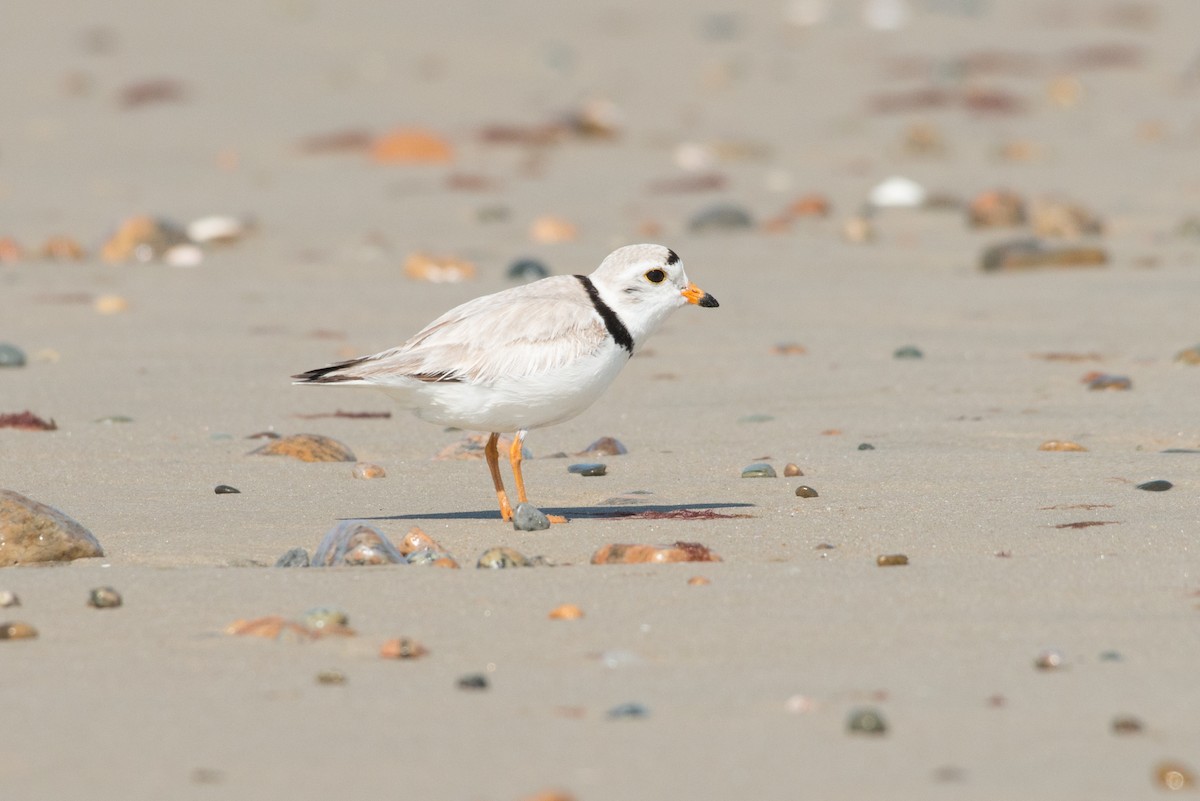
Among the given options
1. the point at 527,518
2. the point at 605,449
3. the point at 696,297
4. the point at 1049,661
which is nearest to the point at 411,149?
the point at 605,449

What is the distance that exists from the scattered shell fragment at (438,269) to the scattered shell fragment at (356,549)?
18.4ft

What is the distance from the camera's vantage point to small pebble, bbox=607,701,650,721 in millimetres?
3592

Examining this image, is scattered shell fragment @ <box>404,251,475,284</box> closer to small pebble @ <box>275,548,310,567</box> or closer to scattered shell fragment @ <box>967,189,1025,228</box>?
scattered shell fragment @ <box>967,189,1025,228</box>

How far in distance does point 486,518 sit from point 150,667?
1859mm

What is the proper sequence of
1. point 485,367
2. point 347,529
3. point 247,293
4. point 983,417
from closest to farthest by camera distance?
1. point 347,529
2. point 485,367
3. point 983,417
4. point 247,293

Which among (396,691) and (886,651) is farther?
(886,651)

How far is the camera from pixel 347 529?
5.00 metres

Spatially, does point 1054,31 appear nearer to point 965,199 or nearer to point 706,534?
point 965,199

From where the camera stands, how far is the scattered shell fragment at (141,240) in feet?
37.3

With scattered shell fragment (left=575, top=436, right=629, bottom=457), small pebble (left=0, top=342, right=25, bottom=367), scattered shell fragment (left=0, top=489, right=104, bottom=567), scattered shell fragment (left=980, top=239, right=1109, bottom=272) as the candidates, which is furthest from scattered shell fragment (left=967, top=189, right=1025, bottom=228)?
scattered shell fragment (left=0, top=489, right=104, bottom=567)

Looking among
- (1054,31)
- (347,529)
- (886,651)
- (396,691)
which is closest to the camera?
(396,691)

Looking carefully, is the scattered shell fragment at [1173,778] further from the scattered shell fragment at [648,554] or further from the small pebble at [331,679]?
the scattered shell fragment at [648,554]

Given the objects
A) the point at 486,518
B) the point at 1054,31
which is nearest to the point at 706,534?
the point at 486,518

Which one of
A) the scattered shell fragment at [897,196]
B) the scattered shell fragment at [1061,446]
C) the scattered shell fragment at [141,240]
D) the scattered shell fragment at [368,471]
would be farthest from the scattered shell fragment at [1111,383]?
the scattered shell fragment at [141,240]
